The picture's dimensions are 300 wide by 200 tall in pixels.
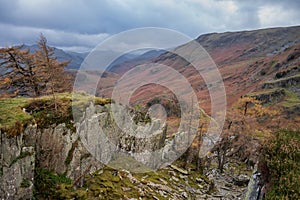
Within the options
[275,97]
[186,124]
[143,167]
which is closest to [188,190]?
[143,167]

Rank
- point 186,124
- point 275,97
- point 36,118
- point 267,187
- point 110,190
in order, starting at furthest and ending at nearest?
point 275,97
point 186,124
point 110,190
point 36,118
point 267,187

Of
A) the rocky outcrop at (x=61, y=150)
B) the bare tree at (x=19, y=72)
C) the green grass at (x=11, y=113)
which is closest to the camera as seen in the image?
the rocky outcrop at (x=61, y=150)

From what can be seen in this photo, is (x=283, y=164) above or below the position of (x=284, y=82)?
below

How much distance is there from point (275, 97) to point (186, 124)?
2507 inches

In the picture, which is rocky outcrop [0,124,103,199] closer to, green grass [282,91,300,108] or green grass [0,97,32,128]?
green grass [0,97,32,128]

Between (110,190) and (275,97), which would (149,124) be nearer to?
(110,190)

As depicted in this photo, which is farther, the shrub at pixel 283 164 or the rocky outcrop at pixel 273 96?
the rocky outcrop at pixel 273 96

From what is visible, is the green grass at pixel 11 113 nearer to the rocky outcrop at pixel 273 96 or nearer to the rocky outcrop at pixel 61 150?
the rocky outcrop at pixel 61 150

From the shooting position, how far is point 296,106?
75625 millimetres

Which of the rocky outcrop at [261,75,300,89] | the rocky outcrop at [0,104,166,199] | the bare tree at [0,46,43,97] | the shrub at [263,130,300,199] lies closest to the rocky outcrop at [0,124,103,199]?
the rocky outcrop at [0,104,166,199]

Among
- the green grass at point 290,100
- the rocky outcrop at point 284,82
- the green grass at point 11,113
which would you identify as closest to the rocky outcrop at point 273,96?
the green grass at point 290,100

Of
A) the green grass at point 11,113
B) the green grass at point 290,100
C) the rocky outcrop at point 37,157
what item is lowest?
the rocky outcrop at point 37,157

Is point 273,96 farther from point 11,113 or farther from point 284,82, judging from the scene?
point 11,113

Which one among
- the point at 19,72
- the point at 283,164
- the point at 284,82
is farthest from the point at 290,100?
the point at 19,72
